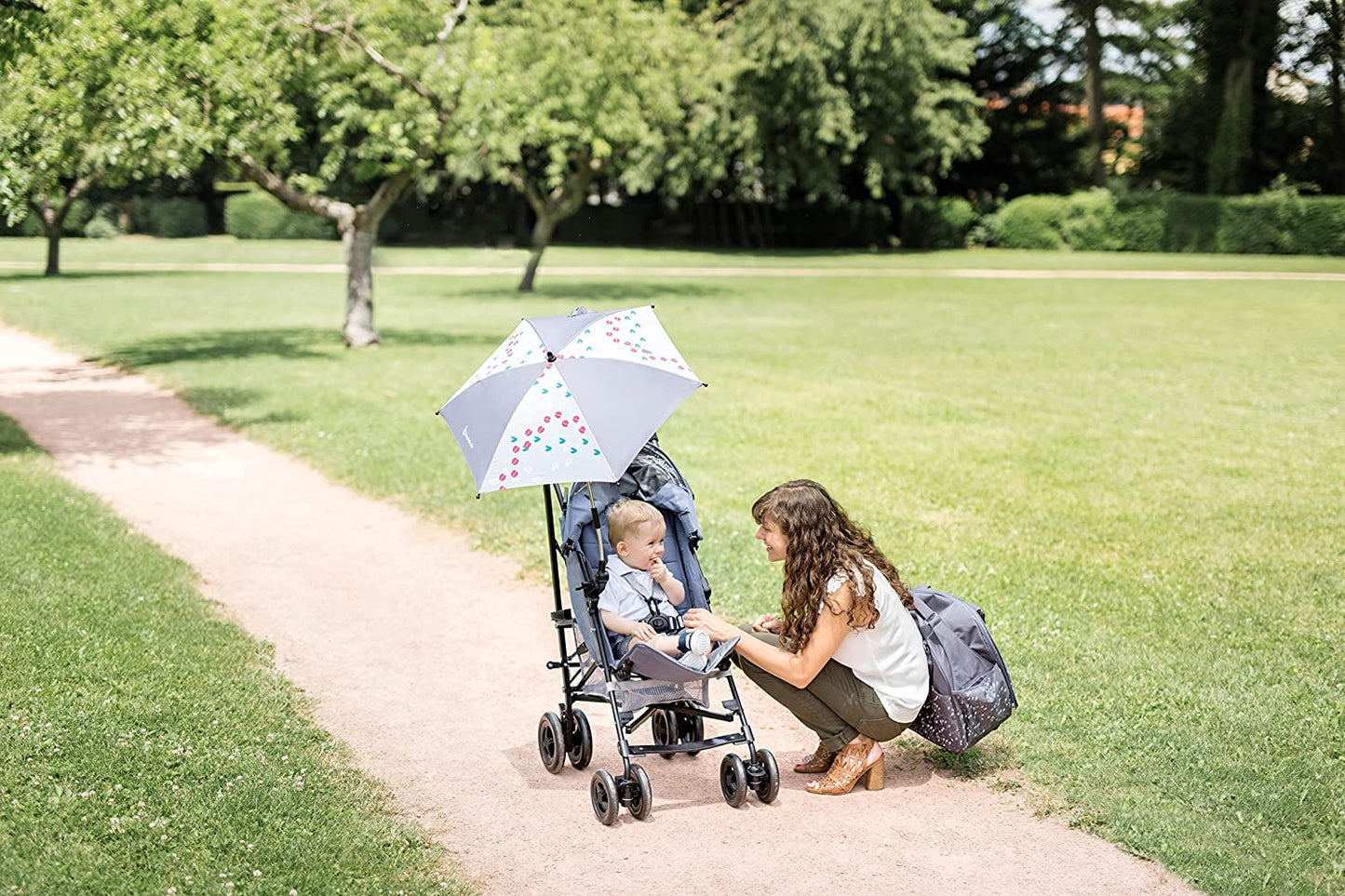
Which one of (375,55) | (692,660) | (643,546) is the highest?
(375,55)

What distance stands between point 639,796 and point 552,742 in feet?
2.17

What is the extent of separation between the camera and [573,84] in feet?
85.7

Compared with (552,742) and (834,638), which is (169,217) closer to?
(552,742)

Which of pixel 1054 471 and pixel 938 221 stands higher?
pixel 938 221

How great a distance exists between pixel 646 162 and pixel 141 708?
38.5 meters

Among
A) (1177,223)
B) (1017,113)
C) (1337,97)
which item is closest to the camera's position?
(1177,223)

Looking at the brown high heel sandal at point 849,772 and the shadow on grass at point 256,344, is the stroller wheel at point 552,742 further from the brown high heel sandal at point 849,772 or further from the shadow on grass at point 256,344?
the shadow on grass at point 256,344

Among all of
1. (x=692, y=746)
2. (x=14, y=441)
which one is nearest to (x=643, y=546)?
(x=692, y=746)

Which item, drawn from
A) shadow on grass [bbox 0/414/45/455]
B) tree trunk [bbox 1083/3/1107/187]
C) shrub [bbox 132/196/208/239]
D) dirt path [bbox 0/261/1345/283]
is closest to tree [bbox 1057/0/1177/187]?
tree trunk [bbox 1083/3/1107/187]

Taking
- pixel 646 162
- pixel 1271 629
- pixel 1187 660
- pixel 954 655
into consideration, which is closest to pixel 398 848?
pixel 954 655

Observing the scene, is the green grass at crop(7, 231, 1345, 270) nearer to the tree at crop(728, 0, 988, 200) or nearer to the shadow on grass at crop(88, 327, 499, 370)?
the tree at crop(728, 0, 988, 200)

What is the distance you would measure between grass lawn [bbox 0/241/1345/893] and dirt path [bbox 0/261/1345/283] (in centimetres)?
855

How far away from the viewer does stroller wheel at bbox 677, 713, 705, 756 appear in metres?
5.89

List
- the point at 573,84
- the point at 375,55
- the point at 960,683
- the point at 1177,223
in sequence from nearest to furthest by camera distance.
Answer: the point at 960,683 → the point at 375,55 → the point at 573,84 → the point at 1177,223
